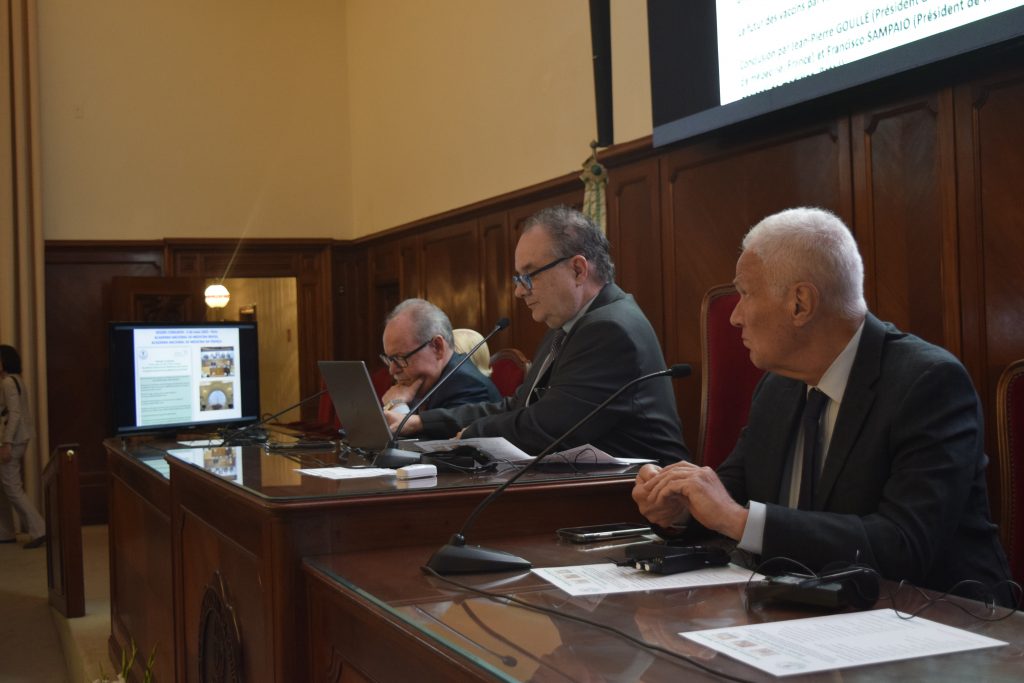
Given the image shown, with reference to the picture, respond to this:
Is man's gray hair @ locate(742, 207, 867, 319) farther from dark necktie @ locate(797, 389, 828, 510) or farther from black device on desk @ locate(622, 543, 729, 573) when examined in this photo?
black device on desk @ locate(622, 543, 729, 573)

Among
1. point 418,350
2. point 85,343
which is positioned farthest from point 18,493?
point 418,350

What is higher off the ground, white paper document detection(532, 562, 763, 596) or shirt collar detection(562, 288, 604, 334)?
shirt collar detection(562, 288, 604, 334)

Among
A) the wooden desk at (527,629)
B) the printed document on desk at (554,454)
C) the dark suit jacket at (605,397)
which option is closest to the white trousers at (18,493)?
the dark suit jacket at (605,397)

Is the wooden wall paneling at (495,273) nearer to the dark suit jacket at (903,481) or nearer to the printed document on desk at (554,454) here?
the printed document on desk at (554,454)

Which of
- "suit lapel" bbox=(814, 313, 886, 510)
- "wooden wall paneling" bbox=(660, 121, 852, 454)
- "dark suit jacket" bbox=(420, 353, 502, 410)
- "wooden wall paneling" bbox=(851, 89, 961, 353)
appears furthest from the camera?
"wooden wall paneling" bbox=(660, 121, 852, 454)

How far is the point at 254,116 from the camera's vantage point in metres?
8.22

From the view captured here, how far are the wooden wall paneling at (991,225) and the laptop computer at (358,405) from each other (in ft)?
5.59

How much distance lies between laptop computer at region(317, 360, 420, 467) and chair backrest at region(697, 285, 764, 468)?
0.91 meters

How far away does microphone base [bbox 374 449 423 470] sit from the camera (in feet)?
7.13

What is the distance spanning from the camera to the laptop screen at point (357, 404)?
2473mm

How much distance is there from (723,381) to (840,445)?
1.15 meters

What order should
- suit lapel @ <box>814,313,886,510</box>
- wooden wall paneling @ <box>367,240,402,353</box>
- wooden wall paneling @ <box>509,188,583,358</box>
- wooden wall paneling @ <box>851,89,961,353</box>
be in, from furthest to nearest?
wooden wall paneling @ <box>367,240,402,353</box> → wooden wall paneling @ <box>509,188,583,358</box> → wooden wall paneling @ <box>851,89,961,353</box> → suit lapel @ <box>814,313,886,510</box>

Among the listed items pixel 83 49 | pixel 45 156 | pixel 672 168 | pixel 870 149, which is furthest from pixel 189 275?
pixel 870 149

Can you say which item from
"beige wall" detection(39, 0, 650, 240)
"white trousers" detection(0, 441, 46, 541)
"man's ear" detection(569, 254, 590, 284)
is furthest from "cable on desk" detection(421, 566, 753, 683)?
"white trousers" detection(0, 441, 46, 541)
